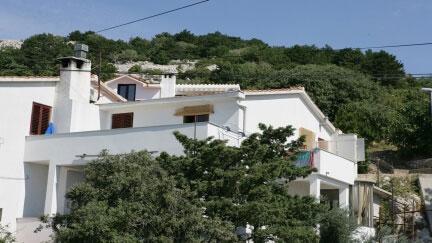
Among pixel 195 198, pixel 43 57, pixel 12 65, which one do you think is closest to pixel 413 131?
pixel 195 198

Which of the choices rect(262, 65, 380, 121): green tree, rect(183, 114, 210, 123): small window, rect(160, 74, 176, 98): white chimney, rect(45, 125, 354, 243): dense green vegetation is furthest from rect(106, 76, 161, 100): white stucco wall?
rect(45, 125, 354, 243): dense green vegetation

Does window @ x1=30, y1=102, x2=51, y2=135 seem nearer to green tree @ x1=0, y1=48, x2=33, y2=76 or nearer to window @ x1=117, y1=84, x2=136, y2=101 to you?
window @ x1=117, y1=84, x2=136, y2=101

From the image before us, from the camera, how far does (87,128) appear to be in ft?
93.7

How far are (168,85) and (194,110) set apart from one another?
9038mm

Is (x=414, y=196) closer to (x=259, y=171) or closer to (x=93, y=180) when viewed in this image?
(x=259, y=171)

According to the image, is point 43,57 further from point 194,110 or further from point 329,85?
point 194,110

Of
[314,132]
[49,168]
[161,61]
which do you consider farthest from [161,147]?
[161,61]

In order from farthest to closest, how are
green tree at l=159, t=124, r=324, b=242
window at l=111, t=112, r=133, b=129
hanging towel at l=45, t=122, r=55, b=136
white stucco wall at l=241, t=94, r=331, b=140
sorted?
window at l=111, t=112, r=133, b=129 → white stucco wall at l=241, t=94, r=331, b=140 → hanging towel at l=45, t=122, r=55, b=136 → green tree at l=159, t=124, r=324, b=242

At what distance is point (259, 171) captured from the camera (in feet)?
58.5

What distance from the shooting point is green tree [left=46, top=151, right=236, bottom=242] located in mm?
15273

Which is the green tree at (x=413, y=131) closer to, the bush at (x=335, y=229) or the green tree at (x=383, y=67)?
the bush at (x=335, y=229)

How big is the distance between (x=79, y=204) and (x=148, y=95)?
2575 cm

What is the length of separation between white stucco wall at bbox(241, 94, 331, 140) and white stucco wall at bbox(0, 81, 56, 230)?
345 inches

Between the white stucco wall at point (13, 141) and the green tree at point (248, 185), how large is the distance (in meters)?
9.90
